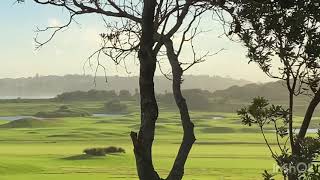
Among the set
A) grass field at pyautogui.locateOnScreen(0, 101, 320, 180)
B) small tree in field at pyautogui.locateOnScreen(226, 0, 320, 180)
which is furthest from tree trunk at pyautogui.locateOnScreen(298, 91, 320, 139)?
grass field at pyautogui.locateOnScreen(0, 101, 320, 180)

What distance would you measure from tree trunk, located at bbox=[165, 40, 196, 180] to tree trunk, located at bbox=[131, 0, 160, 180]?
44 cm

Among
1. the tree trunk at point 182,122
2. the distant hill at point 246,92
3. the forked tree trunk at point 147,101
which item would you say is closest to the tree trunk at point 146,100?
the forked tree trunk at point 147,101

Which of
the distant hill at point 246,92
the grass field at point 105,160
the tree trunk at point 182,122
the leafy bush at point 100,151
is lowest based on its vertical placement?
the grass field at point 105,160

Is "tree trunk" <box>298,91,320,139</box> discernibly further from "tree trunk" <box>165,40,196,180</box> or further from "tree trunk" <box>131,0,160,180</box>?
"tree trunk" <box>131,0,160,180</box>

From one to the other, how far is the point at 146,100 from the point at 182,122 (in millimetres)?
768

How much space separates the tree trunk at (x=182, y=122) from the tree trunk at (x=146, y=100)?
1.43ft

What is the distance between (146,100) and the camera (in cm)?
673

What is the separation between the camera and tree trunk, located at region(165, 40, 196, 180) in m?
7.07

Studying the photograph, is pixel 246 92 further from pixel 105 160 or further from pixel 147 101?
pixel 147 101

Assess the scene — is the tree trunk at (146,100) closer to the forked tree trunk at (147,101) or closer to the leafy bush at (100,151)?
the forked tree trunk at (147,101)

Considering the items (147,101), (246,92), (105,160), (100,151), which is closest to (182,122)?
(147,101)

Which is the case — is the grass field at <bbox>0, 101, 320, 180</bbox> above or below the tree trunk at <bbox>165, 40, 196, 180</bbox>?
below

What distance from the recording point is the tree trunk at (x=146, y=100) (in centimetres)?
666

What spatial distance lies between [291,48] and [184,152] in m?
2.59
